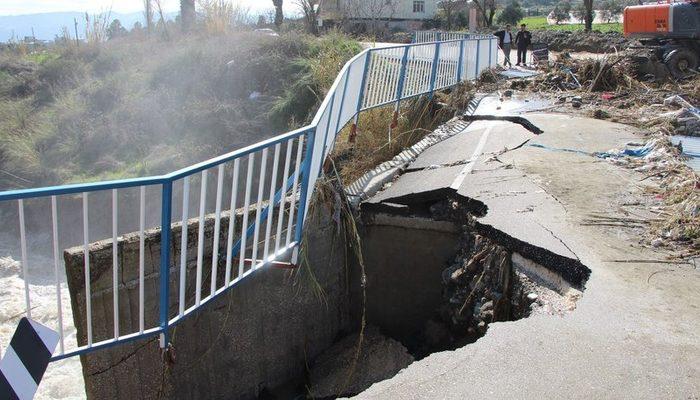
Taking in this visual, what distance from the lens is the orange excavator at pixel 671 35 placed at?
1418 centimetres

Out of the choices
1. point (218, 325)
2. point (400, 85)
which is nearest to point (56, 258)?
point (218, 325)

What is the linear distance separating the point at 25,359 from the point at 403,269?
13.8 ft

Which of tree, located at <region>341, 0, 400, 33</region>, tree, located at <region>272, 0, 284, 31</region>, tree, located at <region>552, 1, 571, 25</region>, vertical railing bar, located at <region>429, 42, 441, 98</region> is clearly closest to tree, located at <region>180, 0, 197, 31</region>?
tree, located at <region>272, 0, 284, 31</region>

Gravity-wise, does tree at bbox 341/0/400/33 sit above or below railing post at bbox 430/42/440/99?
above

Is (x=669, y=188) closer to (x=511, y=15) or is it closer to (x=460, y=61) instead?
(x=460, y=61)

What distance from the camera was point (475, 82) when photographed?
13.7 metres

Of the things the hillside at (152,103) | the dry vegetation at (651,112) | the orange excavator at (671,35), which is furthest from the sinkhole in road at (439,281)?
the orange excavator at (671,35)

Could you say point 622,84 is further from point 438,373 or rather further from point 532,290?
point 438,373

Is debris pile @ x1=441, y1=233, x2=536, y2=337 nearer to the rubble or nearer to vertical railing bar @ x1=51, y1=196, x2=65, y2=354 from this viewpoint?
the rubble

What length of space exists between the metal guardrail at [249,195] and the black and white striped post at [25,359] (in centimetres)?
15

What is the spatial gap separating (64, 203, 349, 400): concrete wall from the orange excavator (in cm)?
1097

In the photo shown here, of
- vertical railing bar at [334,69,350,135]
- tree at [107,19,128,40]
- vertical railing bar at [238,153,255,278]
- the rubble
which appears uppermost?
tree at [107,19,128,40]

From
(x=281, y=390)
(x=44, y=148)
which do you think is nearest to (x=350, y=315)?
(x=281, y=390)

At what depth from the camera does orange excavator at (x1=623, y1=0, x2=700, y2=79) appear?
14180 mm
